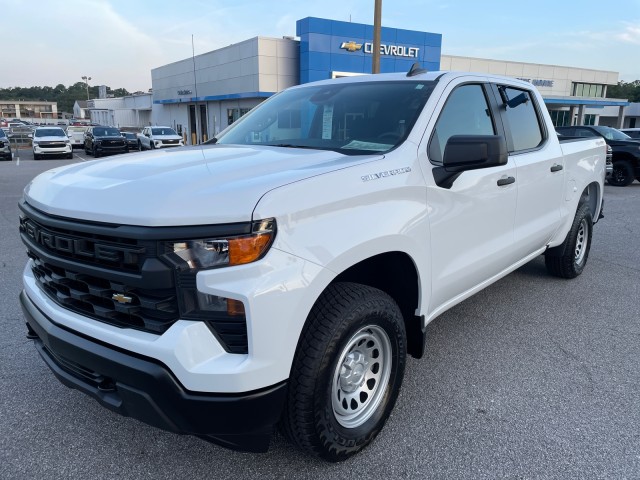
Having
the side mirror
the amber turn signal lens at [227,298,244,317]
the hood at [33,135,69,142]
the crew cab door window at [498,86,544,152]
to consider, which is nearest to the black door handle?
the crew cab door window at [498,86,544,152]

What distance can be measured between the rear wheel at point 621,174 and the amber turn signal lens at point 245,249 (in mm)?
15767

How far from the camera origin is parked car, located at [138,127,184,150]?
2686cm

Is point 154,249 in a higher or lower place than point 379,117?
lower

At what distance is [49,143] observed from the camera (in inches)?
971

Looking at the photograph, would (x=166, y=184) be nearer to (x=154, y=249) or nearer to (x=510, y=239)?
(x=154, y=249)

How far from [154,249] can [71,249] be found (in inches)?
20.4

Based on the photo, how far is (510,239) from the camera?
375cm

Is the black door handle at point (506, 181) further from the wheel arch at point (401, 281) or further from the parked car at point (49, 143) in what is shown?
the parked car at point (49, 143)

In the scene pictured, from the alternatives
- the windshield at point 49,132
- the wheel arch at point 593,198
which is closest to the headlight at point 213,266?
the wheel arch at point 593,198

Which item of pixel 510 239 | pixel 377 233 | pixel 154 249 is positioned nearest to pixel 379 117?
pixel 377 233

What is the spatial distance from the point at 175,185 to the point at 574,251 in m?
4.53

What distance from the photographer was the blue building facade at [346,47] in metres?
28.8

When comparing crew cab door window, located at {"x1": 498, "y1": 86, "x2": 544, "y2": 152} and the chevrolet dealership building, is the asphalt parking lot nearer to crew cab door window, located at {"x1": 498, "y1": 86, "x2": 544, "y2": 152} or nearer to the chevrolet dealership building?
crew cab door window, located at {"x1": 498, "y1": 86, "x2": 544, "y2": 152}

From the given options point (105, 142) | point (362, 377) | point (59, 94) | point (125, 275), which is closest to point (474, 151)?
point (362, 377)
